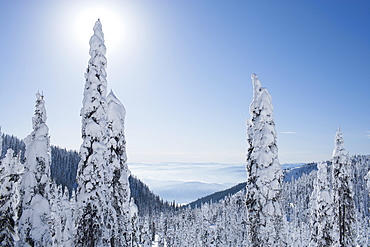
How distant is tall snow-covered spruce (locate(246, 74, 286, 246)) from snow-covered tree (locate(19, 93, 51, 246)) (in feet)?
32.4

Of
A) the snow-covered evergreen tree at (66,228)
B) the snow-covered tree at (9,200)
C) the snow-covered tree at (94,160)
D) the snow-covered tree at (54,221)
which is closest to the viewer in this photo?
the snow-covered tree at (9,200)

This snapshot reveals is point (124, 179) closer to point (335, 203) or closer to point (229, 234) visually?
point (335, 203)

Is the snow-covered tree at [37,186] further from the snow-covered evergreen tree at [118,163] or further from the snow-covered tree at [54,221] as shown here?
the snow-covered evergreen tree at [118,163]

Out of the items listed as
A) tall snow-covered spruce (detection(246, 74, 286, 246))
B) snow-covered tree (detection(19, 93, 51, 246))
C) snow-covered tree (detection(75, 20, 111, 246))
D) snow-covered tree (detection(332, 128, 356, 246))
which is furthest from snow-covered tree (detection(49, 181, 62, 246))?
snow-covered tree (detection(332, 128, 356, 246))

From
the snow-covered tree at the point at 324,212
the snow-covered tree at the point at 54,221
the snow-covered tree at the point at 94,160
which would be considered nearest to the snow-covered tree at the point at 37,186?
the snow-covered tree at the point at 54,221

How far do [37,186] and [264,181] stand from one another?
10885 millimetres

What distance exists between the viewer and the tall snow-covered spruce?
1321 centimetres

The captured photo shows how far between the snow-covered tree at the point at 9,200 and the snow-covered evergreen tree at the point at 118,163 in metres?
4.52

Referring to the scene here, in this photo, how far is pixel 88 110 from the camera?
12.9 meters

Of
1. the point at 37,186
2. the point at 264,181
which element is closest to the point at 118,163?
the point at 37,186

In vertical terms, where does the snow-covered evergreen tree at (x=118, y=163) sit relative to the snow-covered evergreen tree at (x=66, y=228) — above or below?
above

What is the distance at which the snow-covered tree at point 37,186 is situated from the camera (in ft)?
39.6

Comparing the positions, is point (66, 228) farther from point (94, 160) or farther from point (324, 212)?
point (324, 212)

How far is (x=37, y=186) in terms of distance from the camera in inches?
493
